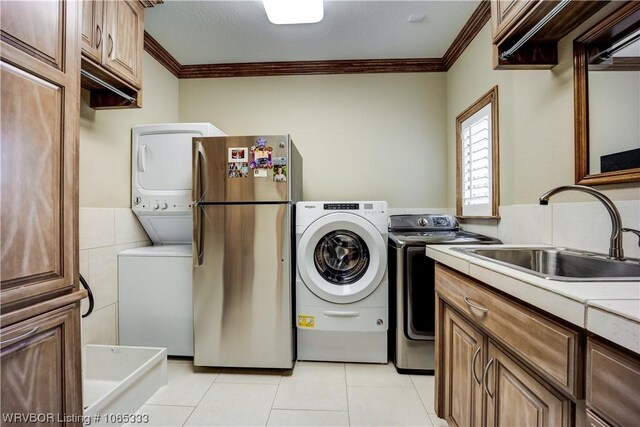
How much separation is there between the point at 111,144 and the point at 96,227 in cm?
63

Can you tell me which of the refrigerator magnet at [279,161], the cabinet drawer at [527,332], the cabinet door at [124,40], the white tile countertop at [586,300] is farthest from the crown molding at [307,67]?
the white tile countertop at [586,300]

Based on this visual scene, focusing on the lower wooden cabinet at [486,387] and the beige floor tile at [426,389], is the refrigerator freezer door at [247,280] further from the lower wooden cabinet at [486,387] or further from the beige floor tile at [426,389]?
the lower wooden cabinet at [486,387]

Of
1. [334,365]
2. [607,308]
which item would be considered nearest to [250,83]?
[334,365]

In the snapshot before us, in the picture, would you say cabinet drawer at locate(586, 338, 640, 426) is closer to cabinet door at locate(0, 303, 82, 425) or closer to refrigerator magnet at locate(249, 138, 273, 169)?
cabinet door at locate(0, 303, 82, 425)

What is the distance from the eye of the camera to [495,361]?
966mm

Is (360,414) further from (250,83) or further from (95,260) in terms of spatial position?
(250,83)

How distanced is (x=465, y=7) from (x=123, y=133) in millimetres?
2741

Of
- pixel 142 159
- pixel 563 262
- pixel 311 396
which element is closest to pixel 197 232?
pixel 142 159

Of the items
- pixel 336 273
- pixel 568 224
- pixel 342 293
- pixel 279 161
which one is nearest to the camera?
pixel 568 224

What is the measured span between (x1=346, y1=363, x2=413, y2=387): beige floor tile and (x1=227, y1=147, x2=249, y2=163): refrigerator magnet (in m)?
1.69

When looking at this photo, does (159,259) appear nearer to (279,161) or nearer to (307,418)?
(279,161)

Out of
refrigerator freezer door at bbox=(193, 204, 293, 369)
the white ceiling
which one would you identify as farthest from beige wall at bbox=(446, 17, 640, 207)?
refrigerator freezer door at bbox=(193, 204, 293, 369)

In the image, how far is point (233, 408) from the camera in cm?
173

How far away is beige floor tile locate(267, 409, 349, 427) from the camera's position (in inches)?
63.1
